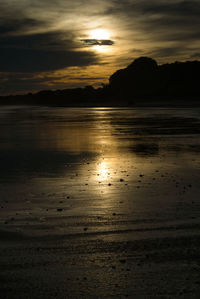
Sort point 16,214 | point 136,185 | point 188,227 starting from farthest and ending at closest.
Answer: point 136,185, point 16,214, point 188,227

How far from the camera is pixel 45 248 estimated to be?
207 inches

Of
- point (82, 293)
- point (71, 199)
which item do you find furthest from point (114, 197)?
point (82, 293)

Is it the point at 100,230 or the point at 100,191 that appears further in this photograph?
the point at 100,191

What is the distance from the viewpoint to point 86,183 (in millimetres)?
9406

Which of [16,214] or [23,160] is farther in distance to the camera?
[23,160]

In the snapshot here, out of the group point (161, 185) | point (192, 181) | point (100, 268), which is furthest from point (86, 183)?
point (100, 268)

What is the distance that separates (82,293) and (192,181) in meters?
6.00

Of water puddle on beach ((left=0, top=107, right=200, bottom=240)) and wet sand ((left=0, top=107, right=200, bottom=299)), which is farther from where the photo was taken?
water puddle on beach ((left=0, top=107, right=200, bottom=240))

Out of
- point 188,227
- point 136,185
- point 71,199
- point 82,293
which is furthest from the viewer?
point 136,185

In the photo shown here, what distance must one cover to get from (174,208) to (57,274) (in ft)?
10.8

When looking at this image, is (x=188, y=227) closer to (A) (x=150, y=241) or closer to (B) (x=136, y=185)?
(A) (x=150, y=241)

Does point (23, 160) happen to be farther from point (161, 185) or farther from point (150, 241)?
point (150, 241)

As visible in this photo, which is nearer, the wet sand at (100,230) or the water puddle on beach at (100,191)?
the wet sand at (100,230)

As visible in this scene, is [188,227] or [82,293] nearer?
[82,293]
